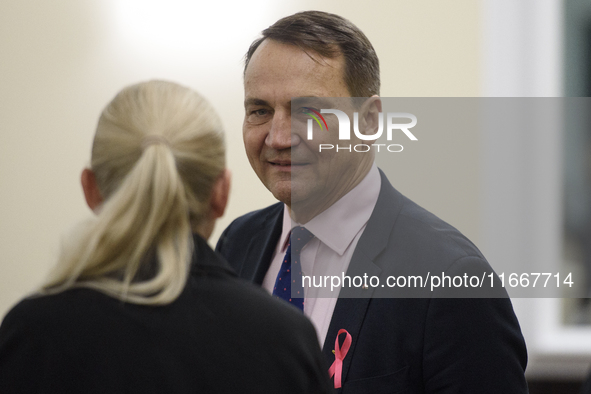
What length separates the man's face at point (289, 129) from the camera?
1199 millimetres

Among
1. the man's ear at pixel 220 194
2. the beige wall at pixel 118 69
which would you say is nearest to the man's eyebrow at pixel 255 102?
the man's ear at pixel 220 194

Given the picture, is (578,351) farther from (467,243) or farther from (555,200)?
(467,243)

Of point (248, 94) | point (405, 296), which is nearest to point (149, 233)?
Answer: point (405, 296)

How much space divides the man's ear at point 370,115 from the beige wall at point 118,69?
76 cm

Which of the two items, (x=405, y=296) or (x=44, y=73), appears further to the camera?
(x=44, y=73)

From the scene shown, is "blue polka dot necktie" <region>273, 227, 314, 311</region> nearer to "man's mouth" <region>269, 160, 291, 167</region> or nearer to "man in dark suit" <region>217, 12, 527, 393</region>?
"man in dark suit" <region>217, 12, 527, 393</region>

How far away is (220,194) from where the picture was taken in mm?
803

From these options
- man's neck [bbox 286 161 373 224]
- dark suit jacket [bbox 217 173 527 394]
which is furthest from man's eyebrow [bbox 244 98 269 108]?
dark suit jacket [bbox 217 173 527 394]

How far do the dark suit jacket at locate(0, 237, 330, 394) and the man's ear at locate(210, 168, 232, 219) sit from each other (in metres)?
0.16

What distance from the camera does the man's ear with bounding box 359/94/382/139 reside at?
1250 mm

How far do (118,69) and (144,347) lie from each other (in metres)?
1.56

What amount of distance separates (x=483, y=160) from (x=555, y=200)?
0.36 meters

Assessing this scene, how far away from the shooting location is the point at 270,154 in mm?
1260

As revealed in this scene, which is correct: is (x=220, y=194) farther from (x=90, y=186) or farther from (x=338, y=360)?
(x=338, y=360)
